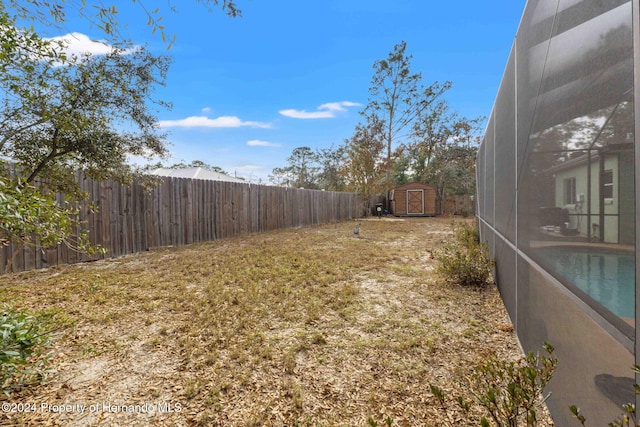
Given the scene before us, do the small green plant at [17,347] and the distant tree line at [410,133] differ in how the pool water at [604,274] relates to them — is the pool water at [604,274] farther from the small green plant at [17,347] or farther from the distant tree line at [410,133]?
the distant tree line at [410,133]

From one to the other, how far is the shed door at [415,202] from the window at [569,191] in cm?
1942

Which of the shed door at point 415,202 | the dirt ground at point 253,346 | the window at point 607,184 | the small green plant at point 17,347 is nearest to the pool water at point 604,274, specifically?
the window at point 607,184

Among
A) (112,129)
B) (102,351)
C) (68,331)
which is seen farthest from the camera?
(112,129)

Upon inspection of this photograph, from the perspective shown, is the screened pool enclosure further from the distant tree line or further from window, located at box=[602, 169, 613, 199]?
the distant tree line

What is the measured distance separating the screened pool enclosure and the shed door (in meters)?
18.6

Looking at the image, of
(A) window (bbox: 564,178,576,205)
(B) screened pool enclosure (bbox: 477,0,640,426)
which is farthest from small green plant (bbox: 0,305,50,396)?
(A) window (bbox: 564,178,576,205)

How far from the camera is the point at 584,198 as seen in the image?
107 centimetres

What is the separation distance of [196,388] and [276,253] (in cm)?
423

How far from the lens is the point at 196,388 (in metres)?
1.72

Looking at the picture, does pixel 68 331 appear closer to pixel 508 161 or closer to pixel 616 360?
pixel 616 360

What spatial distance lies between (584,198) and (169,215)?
297 inches

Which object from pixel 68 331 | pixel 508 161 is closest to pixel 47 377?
pixel 68 331

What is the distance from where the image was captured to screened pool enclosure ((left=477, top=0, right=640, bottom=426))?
0.78 m

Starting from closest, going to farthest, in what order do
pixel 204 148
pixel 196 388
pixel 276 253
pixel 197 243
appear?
pixel 196 388, pixel 276 253, pixel 197 243, pixel 204 148
